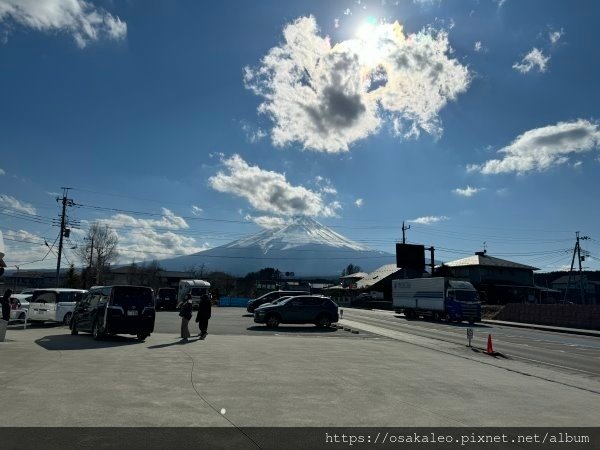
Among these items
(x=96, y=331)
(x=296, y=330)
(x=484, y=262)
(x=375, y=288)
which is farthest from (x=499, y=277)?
(x=96, y=331)

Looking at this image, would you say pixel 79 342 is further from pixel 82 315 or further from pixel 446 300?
Answer: pixel 446 300

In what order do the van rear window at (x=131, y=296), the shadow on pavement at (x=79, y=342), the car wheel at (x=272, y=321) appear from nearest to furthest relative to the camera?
the shadow on pavement at (x=79, y=342), the van rear window at (x=131, y=296), the car wheel at (x=272, y=321)

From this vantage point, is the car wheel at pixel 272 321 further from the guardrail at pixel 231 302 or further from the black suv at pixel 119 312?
the guardrail at pixel 231 302

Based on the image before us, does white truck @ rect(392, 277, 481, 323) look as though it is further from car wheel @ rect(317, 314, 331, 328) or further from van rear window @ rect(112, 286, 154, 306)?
van rear window @ rect(112, 286, 154, 306)

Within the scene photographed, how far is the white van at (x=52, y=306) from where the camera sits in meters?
21.4

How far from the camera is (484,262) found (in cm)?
6975

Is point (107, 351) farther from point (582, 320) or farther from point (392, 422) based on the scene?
point (582, 320)

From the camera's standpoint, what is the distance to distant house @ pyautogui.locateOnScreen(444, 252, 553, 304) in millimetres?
68000

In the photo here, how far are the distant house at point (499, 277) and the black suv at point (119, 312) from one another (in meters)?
58.6

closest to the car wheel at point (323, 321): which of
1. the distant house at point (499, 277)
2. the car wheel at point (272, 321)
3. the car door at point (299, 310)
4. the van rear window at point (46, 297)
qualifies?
the car door at point (299, 310)

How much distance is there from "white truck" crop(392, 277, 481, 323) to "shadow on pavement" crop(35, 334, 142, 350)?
2613 cm

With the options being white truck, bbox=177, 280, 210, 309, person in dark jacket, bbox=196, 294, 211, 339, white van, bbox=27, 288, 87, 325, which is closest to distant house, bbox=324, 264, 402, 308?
white truck, bbox=177, 280, 210, 309

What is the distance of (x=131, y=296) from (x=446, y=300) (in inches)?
1040

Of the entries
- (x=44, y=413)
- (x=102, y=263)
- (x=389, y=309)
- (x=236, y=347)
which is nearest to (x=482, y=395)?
(x=44, y=413)
